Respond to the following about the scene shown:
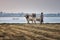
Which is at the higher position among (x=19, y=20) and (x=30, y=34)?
(x=30, y=34)

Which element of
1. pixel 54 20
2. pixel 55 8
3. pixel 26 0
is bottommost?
pixel 54 20

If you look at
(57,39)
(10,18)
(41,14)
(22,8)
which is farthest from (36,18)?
(57,39)

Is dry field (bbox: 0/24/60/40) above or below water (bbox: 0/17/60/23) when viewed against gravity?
above

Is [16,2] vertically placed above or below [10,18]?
above

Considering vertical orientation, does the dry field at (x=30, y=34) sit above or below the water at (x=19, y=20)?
above

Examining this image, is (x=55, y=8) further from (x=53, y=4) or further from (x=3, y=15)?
(x=3, y=15)

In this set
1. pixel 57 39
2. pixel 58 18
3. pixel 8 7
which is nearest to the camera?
pixel 57 39

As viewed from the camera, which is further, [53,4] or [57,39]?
[53,4]

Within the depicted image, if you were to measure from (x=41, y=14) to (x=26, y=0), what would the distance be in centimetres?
77

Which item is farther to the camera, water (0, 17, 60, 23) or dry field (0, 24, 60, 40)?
water (0, 17, 60, 23)

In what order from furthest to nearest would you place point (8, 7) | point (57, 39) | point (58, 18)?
point (58, 18) → point (8, 7) → point (57, 39)

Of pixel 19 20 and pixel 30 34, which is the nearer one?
pixel 30 34

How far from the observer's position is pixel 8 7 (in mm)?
5203

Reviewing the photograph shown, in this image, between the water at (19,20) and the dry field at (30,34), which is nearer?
the dry field at (30,34)
